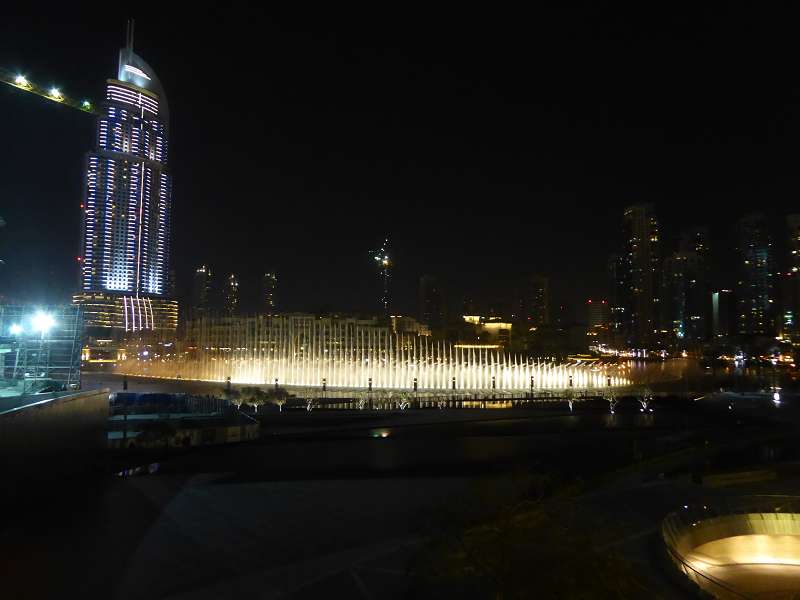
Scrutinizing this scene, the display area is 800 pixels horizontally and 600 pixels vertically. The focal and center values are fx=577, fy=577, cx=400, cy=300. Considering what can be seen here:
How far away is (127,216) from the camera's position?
103312 mm

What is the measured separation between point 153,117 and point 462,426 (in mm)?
111466

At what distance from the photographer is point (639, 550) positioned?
8.74 m

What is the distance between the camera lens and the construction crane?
137ft

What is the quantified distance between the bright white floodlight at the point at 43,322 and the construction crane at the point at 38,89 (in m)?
32.8

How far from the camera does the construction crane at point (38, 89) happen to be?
137 ft

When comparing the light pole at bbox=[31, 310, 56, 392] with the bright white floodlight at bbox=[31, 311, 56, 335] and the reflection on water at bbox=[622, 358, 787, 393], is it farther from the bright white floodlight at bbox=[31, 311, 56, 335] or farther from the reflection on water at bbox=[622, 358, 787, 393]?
the reflection on water at bbox=[622, 358, 787, 393]

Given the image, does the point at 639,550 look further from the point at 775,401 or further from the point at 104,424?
the point at 775,401

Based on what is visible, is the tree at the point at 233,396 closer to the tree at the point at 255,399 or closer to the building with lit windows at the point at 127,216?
the tree at the point at 255,399

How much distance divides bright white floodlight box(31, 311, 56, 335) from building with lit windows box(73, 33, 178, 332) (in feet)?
276

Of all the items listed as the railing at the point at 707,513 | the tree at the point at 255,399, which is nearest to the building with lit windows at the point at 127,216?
the tree at the point at 255,399

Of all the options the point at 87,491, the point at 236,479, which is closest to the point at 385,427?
the point at 236,479

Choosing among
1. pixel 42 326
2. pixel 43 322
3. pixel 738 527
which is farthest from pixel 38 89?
pixel 738 527

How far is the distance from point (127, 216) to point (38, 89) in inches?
2455

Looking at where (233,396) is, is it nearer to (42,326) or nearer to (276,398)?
(276,398)
